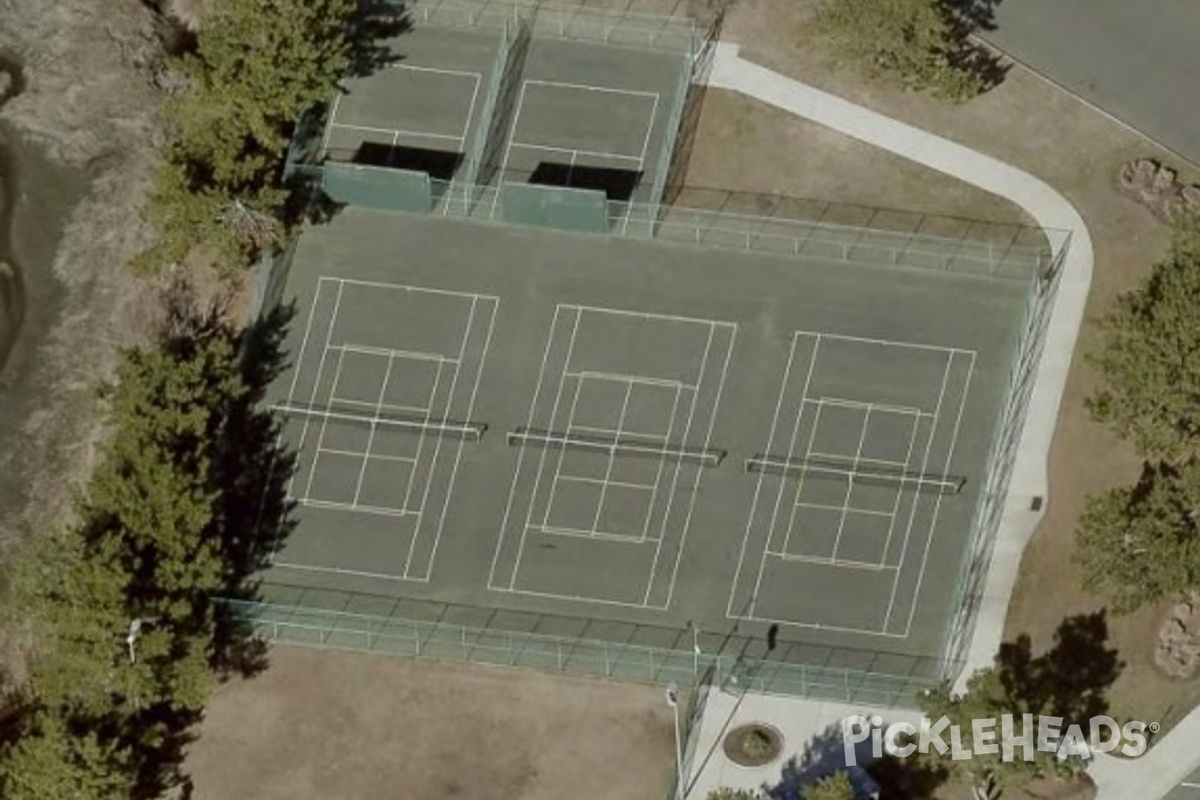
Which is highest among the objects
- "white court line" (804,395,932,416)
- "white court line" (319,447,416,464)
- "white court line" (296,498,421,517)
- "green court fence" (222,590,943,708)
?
"white court line" (804,395,932,416)

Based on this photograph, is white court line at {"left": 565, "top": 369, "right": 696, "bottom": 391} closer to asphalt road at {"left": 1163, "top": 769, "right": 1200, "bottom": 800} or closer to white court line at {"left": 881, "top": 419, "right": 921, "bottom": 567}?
white court line at {"left": 881, "top": 419, "right": 921, "bottom": 567}

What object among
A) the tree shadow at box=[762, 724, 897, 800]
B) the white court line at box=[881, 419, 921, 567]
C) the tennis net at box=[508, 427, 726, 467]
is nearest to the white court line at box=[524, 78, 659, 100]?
the tennis net at box=[508, 427, 726, 467]

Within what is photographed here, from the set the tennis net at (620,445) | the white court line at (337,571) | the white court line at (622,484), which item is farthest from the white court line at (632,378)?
the white court line at (337,571)

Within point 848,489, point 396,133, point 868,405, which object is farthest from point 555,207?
point 848,489

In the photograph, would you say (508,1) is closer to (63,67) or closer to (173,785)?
(63,67)

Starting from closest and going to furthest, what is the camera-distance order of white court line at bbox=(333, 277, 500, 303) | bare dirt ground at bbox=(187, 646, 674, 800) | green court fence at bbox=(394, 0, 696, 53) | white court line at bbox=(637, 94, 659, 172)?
bare dirt ground at bbox=(187, 646, 674, 800), white court line at bbox=(333, 277, 500, 303), white court line at bbox=(637, 94, 659, 172), green court fence at bbox=(394, 0, 696, 53)

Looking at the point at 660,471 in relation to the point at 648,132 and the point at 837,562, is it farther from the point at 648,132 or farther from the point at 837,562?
the point at 648,132
